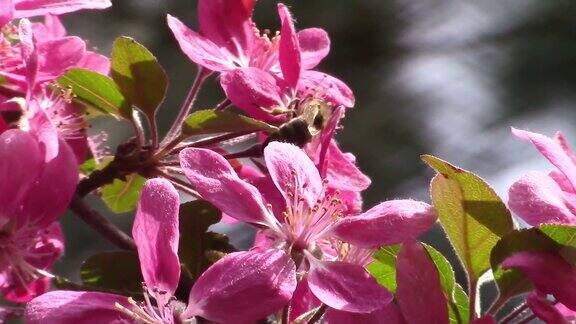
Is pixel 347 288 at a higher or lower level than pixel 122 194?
higher

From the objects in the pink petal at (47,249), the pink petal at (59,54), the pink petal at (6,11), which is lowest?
the pink petal at (47,249)

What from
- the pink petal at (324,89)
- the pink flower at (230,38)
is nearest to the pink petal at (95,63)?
the pink flower at (230,38)

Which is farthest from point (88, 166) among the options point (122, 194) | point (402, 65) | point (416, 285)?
point (402, 65)

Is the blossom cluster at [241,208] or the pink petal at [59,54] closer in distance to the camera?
the blossom cluster at [241,208]

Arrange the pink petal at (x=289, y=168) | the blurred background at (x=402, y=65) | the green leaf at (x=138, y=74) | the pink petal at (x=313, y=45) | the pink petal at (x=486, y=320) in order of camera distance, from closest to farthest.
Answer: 1. the pink petal at (x=486, y=320)
2. the pink petal at (x=289, y=168)
3. the green leaf at (x=138, y=74)
4. the pink petal at (x=313, y=45)
5. the blurred background at (x=402, y=65)

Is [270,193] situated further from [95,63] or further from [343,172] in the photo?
[95,63]

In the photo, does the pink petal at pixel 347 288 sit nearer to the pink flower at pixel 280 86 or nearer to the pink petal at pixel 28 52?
the pink flower at pixel 280 86

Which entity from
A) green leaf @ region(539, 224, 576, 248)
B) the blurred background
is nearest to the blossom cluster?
green leaf @ region(539, 224, 576, 248)
